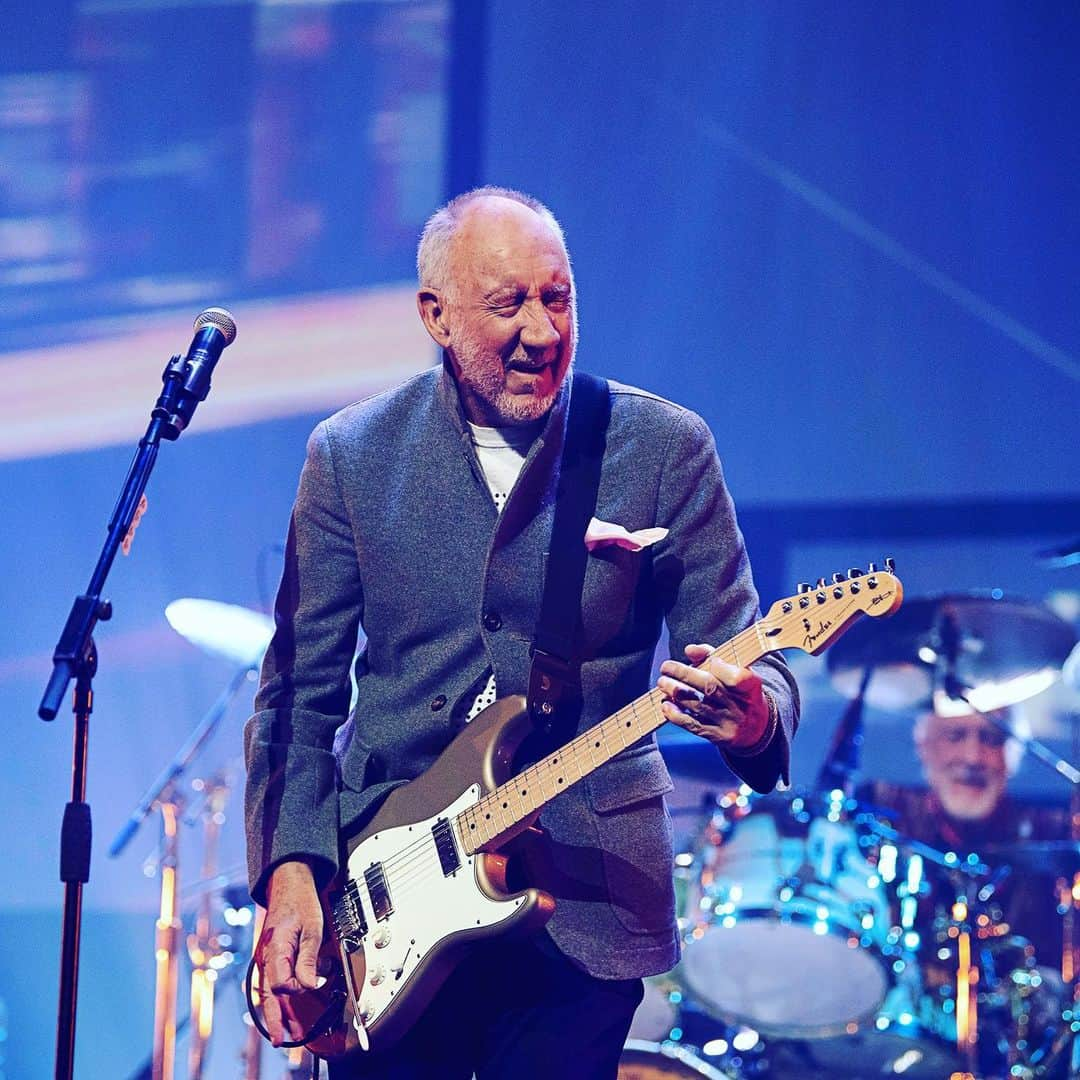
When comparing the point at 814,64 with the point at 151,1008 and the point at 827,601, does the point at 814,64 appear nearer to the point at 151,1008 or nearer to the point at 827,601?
the point at 827,601

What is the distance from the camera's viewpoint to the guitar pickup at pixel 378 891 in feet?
8.21

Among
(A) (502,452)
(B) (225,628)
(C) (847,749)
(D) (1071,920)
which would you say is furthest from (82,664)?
(D) (1071,920)

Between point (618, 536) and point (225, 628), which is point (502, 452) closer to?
point (618, 536)

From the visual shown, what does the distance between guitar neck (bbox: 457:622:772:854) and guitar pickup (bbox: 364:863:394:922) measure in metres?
0.20

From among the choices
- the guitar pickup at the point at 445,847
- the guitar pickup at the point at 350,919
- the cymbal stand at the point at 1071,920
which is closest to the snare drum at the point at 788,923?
the cymbal stand at the point at 1071,920

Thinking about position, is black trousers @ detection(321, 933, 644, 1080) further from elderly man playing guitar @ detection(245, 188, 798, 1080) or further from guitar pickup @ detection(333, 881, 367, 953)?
guitar pickup @ detection(333, 881, 367, 953)

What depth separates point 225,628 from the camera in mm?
4688

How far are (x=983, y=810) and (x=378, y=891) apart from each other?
332cm

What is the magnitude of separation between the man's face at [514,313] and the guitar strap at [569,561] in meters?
0.08

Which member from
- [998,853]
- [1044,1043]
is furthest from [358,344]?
[1044,1043]

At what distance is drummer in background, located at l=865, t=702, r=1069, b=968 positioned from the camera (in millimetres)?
5168

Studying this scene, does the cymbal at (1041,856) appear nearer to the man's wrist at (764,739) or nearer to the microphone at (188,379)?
the man's wrist at (764,739)

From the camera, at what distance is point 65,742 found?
17.5 feet

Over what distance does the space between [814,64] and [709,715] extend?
4043 mm
